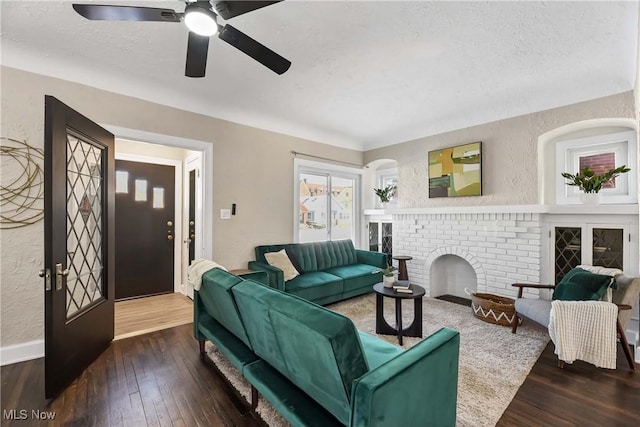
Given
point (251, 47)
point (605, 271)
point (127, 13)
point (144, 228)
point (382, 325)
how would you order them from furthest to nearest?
point (144, 228) → point (382, 325) → point (605, 271) → point (251, 47) → point (127, 13)

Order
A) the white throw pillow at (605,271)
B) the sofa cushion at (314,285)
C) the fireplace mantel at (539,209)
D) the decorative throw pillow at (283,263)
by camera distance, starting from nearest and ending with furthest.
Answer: the white throw pillow at (605,271) → the fireplace mantel at (539,209) → the sofa cushion at (314,285) → the decorative throw pillow at (283,263)

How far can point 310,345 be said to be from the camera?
120 cm

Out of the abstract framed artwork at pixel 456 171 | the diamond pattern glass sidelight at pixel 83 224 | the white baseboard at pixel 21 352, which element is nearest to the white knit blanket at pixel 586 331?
the abstract framed artwork at pixel 456 171

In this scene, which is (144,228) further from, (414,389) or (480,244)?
(480,244)

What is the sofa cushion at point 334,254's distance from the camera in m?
4.34

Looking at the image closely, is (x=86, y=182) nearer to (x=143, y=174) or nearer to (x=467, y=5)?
(x=143, y=174)

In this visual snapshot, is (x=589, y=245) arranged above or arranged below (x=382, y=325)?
above

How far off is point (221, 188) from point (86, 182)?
1404mm

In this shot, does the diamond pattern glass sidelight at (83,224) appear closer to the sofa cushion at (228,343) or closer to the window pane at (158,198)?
the sofa cushion at (228,343)

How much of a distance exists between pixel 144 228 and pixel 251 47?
3.53 m

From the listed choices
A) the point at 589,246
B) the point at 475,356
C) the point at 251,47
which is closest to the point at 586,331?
the point at 475,356

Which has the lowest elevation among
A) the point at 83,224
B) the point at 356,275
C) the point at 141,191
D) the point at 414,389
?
the point at 356,275

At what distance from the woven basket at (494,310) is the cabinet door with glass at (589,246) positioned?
30.8 inches

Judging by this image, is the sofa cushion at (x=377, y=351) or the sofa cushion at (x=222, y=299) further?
the sofa cushion at (x=222, y=299)
